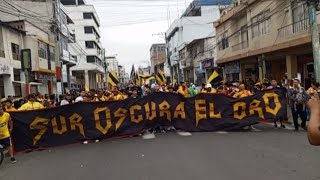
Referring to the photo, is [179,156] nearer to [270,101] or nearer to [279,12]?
[270,101]

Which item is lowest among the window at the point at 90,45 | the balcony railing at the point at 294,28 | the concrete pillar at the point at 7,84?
the concrete pillar at the point at 7,84

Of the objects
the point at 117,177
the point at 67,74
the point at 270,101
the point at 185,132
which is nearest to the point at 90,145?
the point at 185,132

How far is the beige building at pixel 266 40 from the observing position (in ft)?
72.3

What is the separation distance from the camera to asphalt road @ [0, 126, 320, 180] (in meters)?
7.29

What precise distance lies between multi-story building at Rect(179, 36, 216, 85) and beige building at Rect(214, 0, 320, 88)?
5156mm

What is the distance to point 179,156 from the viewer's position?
29.4 feet

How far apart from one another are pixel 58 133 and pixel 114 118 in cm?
175

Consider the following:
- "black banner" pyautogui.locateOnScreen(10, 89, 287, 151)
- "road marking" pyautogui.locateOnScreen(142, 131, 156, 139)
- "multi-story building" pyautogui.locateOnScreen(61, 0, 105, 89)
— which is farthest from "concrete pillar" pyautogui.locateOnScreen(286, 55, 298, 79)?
"multi-story building" pyautogui.locateOnScreen(61, 0, 105, 89)

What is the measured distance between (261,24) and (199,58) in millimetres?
22681

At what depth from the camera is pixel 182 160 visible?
848 centimetres

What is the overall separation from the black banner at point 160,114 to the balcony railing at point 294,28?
8518 millimetres

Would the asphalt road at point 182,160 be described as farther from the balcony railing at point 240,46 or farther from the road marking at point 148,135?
the balcony railing at point 240,46

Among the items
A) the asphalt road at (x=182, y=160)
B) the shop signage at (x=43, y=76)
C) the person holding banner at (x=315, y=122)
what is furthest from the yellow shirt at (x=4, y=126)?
the shop signage at (x=43, y=76)

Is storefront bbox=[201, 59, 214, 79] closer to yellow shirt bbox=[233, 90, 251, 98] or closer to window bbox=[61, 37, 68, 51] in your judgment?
window bbox=[61, 37, 68, 51]
